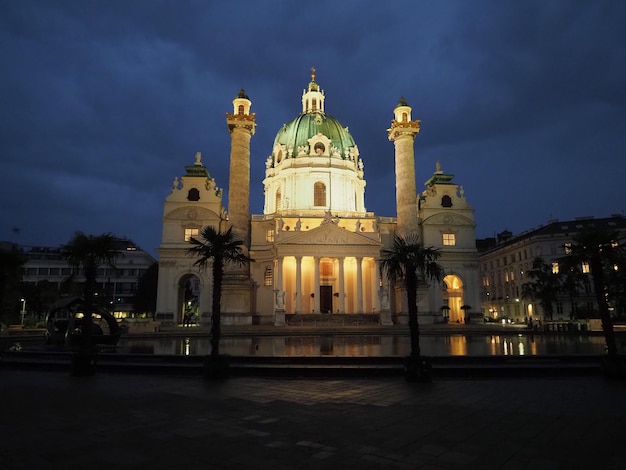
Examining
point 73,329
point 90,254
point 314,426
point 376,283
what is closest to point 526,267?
point 376,283

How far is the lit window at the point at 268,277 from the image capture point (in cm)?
5747

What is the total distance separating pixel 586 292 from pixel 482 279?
23237 millimetres

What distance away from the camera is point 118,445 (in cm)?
627

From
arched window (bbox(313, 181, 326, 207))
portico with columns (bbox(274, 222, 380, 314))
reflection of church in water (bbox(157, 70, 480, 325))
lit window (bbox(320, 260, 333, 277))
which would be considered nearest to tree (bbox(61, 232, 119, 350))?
reflection of church in water (bbox(157, 70, 480, 325))

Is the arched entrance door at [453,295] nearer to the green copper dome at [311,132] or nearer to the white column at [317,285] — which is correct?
the white column at [317,285]

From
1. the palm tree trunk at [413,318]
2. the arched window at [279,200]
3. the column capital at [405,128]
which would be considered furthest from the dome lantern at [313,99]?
the palm tree trunk at [413,318]

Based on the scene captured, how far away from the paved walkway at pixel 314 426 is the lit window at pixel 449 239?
49137 millimetres

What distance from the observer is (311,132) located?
2766 inches

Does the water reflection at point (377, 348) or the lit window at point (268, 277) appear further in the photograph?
the lit window at point (268, 277)

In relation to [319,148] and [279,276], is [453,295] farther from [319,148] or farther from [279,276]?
[319,148]

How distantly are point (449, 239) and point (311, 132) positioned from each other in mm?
28052

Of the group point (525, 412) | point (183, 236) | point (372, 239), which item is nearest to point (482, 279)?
point (372, 239)

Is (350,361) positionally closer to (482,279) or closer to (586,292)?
(586,292)

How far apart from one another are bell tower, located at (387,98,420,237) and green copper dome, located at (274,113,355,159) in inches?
693
